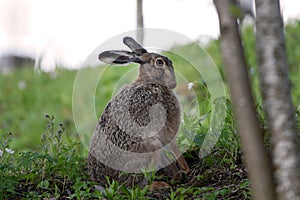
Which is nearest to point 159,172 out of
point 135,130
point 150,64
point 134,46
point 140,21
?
point 135,130

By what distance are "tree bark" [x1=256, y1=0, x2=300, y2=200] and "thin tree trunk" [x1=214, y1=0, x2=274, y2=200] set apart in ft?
0.20

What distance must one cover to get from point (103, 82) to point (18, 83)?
1279 millimetres

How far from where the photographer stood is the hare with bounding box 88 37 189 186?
3920mm

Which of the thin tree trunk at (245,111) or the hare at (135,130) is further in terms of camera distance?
the hare at (135,130)

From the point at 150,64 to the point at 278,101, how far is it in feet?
6.87

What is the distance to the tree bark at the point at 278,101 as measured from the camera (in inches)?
88.7

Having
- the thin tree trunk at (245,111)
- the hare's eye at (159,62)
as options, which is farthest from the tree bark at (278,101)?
the hare's eye at (159,62)

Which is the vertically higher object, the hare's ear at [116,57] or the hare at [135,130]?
the hare's ear at [116,57]

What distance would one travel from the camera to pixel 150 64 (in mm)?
4305

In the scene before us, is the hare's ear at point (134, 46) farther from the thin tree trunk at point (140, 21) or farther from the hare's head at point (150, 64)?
the thin tree trunk at point (140, 21)

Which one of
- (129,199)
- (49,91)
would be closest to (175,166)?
(129,199)

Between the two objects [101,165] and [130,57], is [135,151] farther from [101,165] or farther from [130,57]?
[130,57]

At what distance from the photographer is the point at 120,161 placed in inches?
156

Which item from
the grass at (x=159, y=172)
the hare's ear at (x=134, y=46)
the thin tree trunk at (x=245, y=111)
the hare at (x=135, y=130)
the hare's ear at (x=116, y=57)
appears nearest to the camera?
the thin tree trunk at (x=245, y=111)
